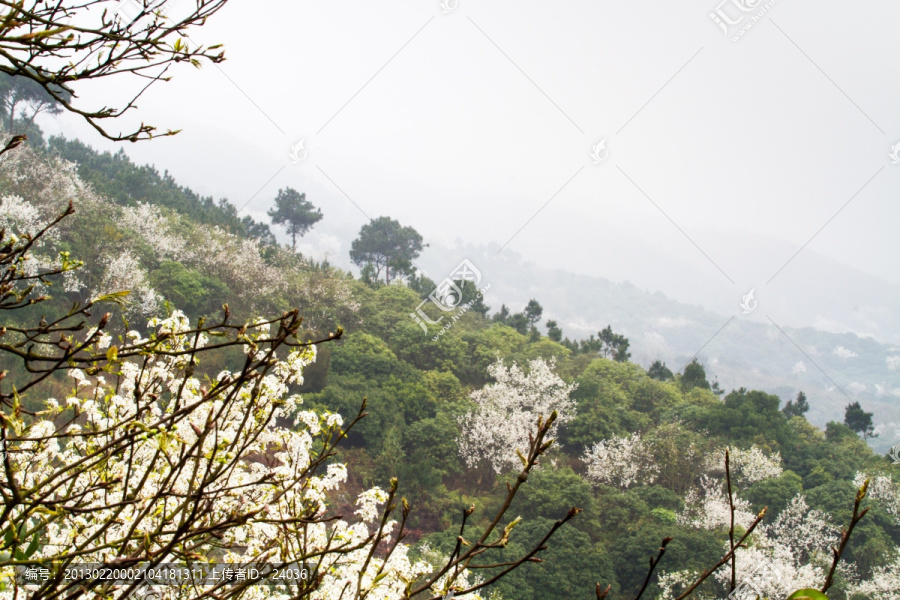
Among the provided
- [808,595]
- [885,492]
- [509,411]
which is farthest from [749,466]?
[808,595]

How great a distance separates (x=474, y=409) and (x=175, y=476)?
1889 cm

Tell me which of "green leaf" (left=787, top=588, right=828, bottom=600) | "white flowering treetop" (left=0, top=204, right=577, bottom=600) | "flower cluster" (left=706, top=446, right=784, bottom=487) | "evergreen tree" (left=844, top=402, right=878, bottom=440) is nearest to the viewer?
"green leaf" (left=787, top=588, right=828, bottom=600)

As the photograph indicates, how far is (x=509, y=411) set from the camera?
70.4 feet

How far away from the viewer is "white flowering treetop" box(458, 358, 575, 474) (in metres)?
19.0

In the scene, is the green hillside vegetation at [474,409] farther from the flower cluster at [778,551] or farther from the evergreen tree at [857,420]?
the evergreen tree at [857,420]

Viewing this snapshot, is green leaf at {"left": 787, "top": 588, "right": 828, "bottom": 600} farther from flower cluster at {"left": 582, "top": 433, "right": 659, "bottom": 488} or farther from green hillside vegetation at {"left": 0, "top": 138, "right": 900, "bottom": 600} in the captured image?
flower cluster at {"left": 582, "top": 433, "right": 659, "bottom": 488}

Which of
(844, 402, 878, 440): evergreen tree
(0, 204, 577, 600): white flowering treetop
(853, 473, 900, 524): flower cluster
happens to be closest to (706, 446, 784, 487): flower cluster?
(853, 473, 900, 524): flower cluster

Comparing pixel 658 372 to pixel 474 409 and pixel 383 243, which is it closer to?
pixel 474 409

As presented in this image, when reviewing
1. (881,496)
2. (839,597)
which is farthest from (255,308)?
(881,496)

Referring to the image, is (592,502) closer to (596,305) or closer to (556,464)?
(556,464)

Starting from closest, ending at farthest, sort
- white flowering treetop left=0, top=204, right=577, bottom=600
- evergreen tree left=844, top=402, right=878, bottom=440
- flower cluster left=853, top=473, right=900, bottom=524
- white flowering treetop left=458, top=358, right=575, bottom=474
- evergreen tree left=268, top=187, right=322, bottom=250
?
white flowering treetop left=0, top=204, right=577, bottom=600
flower cluster left=853, top=473, right=900, bottom=524
white flowering treetop left=458, top=358, right=575, bottom=474
evergreen tree left=844, top=402, right=878, bottom=440
evergreen tree left=268, top=187, right=322, bottom=250

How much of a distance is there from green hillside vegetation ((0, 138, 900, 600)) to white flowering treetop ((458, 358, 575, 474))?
0.35m

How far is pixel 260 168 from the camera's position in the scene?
136 metres

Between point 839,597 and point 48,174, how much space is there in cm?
2887
